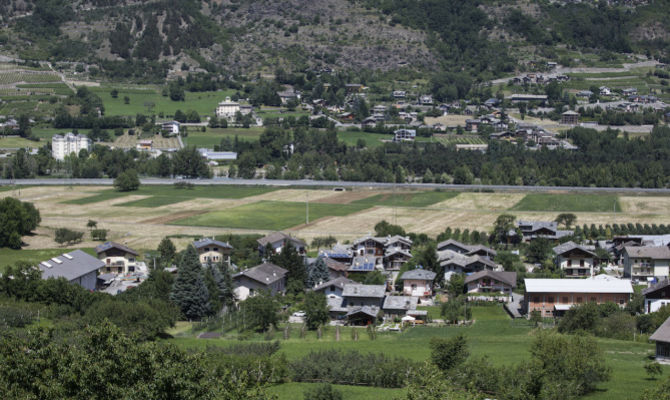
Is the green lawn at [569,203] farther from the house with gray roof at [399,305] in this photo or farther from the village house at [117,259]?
the village house at [117,259]

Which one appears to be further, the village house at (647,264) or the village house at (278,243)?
the village house at (278,243)

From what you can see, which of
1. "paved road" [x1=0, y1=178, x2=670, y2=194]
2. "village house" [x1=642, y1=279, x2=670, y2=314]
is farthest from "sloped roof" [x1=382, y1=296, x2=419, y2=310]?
"paved road" [x1=0, y1=178, x2=670, y2=194]

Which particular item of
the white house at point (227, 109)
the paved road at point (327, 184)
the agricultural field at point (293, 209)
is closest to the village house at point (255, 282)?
the agricultural field at point (293, 209)

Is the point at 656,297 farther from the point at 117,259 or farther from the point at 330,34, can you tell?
the point at 330,34

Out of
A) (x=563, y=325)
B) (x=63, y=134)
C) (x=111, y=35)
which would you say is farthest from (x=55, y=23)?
(x=563, y=325)

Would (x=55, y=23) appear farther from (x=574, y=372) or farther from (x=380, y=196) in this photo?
(x=574, y=372)

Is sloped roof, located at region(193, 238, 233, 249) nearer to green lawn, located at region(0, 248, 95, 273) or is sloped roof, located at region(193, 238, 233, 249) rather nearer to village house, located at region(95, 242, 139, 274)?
village house, located at region(95, 242, 139, 274)
